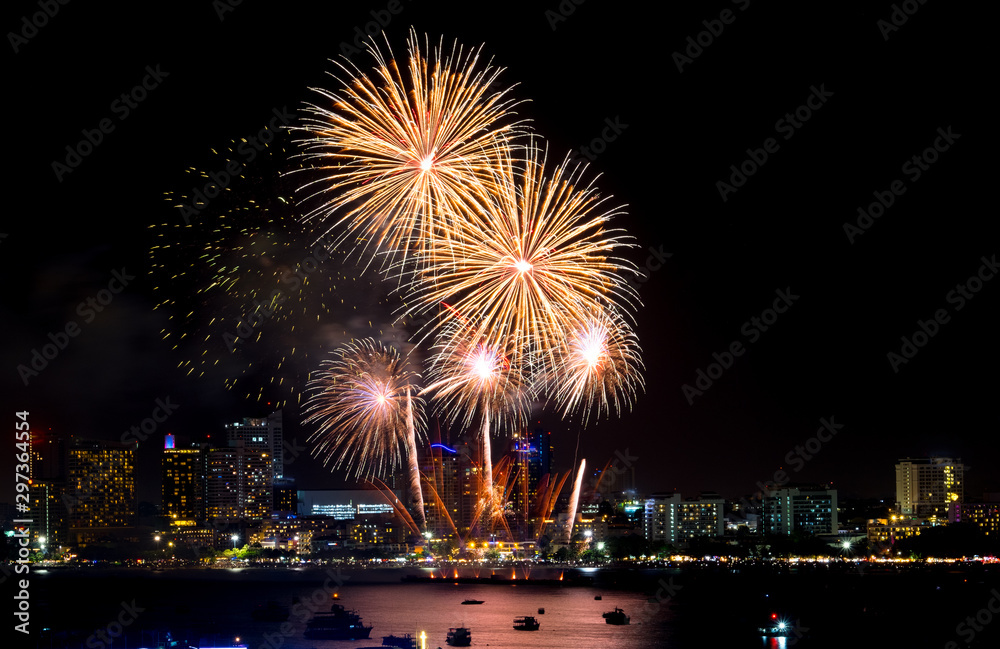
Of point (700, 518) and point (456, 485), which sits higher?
point (456, 485)

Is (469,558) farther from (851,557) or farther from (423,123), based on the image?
(423,123)

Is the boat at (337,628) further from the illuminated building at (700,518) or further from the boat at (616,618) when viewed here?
the illuminated building at (700,518)

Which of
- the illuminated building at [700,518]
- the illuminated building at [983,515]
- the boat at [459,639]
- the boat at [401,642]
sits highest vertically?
the boat at [401,642]

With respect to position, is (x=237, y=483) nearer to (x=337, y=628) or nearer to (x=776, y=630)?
(x=337, y=628)

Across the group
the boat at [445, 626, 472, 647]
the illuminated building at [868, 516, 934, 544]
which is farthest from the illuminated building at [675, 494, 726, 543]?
the boat at [445, 626, 472, 647]

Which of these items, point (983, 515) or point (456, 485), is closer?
point (983, 515)

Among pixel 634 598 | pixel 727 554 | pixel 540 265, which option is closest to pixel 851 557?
pixel 727 554

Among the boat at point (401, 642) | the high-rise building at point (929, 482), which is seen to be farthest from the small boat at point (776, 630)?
the high-rise building at point (929, 482)

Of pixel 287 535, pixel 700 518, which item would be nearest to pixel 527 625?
pixel 287 535
